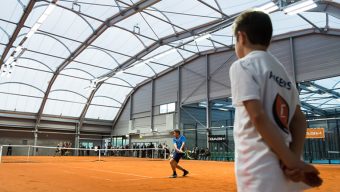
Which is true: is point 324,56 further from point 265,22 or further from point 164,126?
point 265,22

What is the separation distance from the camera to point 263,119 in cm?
142

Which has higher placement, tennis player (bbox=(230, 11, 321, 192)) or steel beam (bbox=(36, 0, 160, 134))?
steel beam (bbox=(36, 0, 160, 134))

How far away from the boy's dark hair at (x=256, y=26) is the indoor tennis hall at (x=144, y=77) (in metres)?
8.79

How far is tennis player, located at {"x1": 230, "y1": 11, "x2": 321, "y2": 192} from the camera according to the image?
4.55 feet

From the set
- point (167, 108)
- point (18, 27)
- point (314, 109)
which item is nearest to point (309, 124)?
point (314, 109)

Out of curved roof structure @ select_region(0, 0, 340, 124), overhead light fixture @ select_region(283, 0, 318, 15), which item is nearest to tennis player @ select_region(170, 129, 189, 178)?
overhead light fixture @ select_region(283, 0, 318, 15)

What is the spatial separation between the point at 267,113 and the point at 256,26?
478mm

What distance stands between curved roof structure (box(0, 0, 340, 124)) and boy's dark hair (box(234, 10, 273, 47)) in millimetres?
16519

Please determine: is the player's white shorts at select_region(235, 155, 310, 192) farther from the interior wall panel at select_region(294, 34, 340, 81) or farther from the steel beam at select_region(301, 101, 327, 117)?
the steel beam at select_region(301, 101, 327, 117)

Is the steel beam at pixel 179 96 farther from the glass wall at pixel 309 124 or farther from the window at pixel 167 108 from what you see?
the window at pixel 167 108

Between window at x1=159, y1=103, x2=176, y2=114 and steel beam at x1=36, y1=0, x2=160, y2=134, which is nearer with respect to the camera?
steel beam at x1=36, y1=0, x2=160, y2=134

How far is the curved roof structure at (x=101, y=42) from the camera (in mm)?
21453

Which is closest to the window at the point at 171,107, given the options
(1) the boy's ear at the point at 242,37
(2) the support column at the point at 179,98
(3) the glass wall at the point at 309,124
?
(2) the support column at the point at 179,98

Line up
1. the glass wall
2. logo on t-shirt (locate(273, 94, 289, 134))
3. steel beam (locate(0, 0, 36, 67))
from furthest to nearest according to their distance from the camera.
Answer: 1. the glass wall
2. steel beam (locate(0, 0, 36, 67))
3. logo on t-shirt (locate(273, 94, 289, 134))
